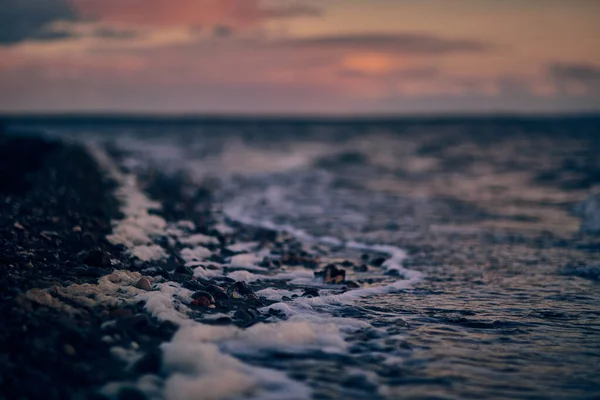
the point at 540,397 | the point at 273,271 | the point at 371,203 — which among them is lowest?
the point at 540,397

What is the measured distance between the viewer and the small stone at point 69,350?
3718 mm

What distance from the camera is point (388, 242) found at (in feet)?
29.9

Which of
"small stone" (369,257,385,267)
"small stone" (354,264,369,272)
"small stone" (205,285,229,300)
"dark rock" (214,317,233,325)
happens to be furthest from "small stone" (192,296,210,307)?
"small stone" (369,257,385,267)

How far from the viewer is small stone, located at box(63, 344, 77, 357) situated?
3718 mm

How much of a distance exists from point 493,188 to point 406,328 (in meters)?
13.5

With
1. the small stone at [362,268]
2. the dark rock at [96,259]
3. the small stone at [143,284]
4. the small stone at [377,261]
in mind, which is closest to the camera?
the small stone at [143,284]

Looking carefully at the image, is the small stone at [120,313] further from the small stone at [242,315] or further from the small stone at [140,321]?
the small stone at [242,315]

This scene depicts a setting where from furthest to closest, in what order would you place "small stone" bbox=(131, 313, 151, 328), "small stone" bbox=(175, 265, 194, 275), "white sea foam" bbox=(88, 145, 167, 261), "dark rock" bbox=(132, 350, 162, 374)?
"white sea foam" bbox=(88, 145, 167, 261) < "small stone" bbox=(175, 265, 194, 275) < "small stone" bbox=(131, 313, 151, 328) < "dark rock" bbox=(132, 350, 162, 374)

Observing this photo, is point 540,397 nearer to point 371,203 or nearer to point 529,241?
point 529,241

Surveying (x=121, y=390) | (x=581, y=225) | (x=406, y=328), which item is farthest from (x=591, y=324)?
(x=581, y=225)

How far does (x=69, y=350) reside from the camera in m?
3.73

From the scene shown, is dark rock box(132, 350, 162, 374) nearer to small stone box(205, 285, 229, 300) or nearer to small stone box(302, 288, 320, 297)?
small stone box(205, 285, 229, 300)

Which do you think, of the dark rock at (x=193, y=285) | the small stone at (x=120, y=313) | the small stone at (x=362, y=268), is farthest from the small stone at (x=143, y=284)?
the small stone at (x=362, y=268)

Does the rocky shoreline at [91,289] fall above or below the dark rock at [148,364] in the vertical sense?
above
